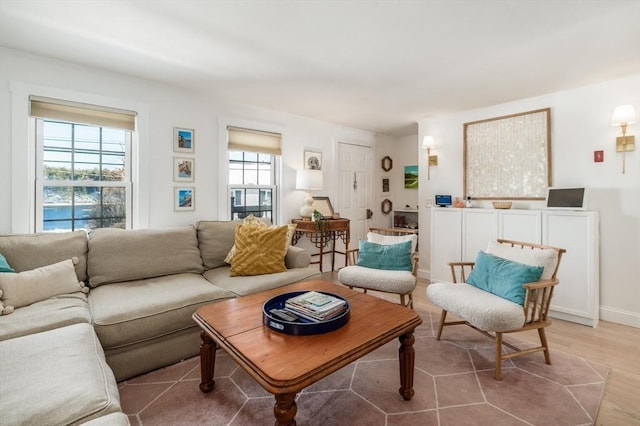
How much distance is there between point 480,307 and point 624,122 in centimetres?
236

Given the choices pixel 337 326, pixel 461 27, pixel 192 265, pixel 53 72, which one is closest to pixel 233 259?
pixel 192 265

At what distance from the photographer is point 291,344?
1.46m

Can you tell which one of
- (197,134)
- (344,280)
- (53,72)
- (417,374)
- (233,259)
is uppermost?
(53,72)

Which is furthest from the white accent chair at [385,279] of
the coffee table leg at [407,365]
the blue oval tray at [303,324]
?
the blue oval tray at [303,324]

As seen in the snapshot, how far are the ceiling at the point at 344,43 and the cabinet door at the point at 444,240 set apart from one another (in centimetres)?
146

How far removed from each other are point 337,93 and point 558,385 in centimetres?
305

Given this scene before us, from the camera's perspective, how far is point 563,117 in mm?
3193

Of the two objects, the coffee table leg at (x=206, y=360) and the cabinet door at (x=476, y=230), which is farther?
the cabinet door at (x=476, y=230)

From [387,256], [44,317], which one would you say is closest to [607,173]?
[387,256]

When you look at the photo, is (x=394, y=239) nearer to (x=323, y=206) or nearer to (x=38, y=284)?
(x=323, y=206)

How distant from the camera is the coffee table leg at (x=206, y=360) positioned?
1.81 m

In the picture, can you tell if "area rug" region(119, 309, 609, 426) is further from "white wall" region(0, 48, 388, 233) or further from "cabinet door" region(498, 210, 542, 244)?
"white wall" region(0, 48, 388, 233)

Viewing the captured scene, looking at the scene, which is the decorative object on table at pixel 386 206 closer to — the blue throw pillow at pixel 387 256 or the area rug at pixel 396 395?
the blue throw pillow at pixel 387 256

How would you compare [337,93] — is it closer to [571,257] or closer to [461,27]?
[461,27]
